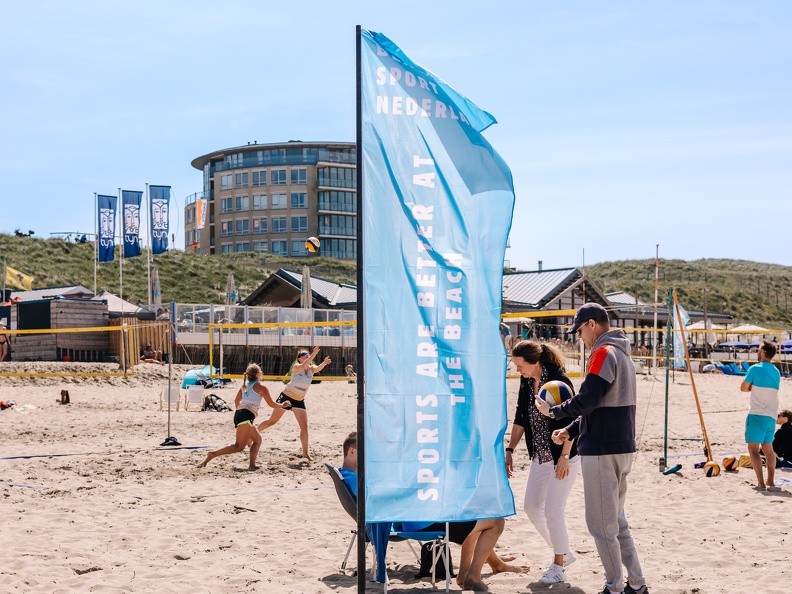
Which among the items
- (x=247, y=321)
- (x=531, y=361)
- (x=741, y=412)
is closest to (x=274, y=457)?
(x=531, y=361)

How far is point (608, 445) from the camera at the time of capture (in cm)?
460

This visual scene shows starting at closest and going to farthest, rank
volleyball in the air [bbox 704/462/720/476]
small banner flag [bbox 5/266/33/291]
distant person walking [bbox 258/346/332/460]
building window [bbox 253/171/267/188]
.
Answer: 1. volleyball in the air [bbox 704/462/720/476]
2. distant person walking [bbox 258/346/332/460]
3. small banner flag [bbox 5/266/33/291]
4. building window [bbox 253/171/267/188]

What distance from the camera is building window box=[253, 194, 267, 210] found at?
76.2 meters

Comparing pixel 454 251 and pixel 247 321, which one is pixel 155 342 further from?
pixel 454 251

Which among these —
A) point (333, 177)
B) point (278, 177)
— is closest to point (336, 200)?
point (333, 177)

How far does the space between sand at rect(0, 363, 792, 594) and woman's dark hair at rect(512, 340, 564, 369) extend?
53.3 inches

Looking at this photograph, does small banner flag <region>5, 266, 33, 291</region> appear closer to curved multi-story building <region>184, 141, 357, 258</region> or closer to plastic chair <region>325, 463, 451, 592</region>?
curved multi-story building <region>184, 141, 357, 258</region>

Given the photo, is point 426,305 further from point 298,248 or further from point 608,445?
point 298,248

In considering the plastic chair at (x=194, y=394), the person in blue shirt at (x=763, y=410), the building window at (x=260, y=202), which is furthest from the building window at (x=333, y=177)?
the person in blue shirt at (x=763, y=410)

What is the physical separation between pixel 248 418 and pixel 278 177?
6739 cm

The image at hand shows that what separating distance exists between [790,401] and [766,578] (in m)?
17.5

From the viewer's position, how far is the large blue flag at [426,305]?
414 centimetres

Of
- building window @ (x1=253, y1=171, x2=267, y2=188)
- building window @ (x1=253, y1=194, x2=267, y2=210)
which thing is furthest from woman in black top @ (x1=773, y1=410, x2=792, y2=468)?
building window @ (x1=253, y1=171, x2=267, y2=188)

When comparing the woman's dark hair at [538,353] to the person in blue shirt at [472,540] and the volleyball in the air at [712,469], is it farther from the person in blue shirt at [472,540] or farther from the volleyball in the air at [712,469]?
the volleyball in the air at [712,469]
